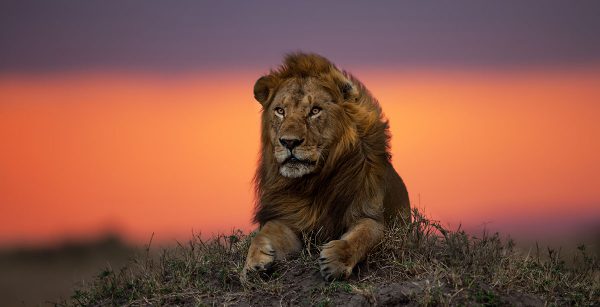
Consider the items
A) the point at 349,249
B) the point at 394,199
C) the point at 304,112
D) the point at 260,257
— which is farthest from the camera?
the point at 394,199

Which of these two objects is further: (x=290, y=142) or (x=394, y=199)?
(x=394, y=199)

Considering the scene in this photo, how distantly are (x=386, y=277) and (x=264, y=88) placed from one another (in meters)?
1.95

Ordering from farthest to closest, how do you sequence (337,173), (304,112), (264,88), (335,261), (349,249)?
(264,88) → (337,173) → (304,112) → (349,249) → (335,261)

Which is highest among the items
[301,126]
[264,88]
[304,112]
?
[264,88]

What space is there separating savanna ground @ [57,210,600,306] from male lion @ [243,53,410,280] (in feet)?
0.64

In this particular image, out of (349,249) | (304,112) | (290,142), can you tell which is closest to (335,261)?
→ (349,249)

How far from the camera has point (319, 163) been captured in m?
7.18

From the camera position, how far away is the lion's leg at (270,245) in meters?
7.01

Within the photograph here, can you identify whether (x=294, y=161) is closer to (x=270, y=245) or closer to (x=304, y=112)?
(x=304, y=112)

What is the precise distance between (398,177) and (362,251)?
1459mm

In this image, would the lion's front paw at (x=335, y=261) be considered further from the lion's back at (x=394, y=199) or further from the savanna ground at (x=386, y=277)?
the lion's back at (x=394, y=199)

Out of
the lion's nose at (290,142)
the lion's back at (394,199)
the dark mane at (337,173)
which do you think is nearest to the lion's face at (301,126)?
the lion's nose at (290,142)

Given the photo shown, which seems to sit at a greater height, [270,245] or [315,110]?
[315,110]

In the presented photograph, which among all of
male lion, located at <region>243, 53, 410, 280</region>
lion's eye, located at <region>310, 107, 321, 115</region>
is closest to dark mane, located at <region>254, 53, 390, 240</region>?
male lion, located at <region>243, 53, 410, 280</region>
